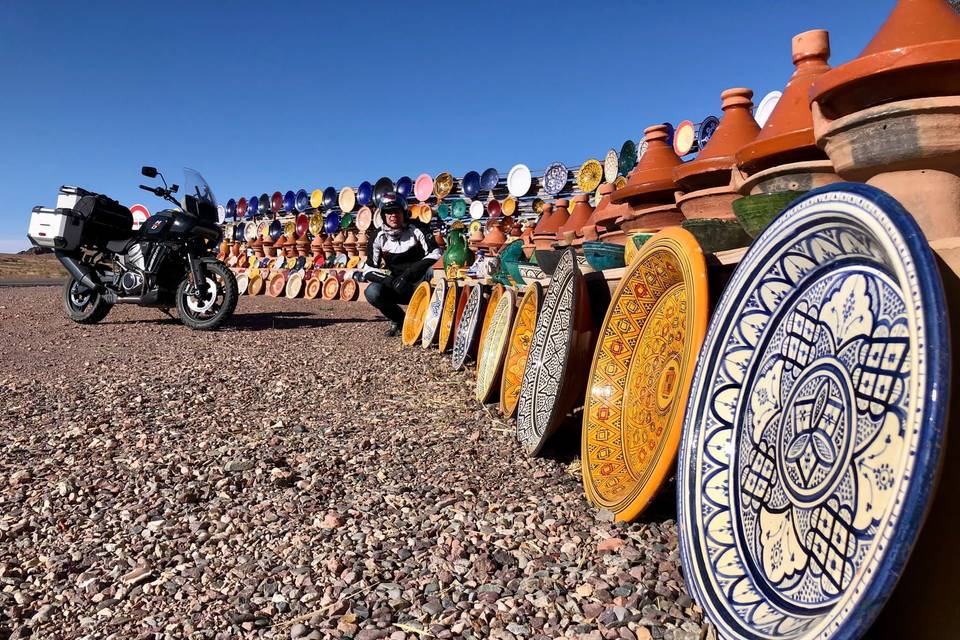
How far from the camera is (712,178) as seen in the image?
2.06 meters

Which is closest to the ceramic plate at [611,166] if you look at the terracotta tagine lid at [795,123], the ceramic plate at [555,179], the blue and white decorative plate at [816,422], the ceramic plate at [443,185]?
the ceramic plate at [555,179]

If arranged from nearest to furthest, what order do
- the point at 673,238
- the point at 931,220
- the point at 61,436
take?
1. the point at 931,220
2. the point at 673,238
3. the point at 61,436

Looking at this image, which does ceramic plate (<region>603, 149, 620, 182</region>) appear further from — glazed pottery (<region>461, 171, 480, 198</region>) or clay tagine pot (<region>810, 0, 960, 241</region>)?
clay tagine pot (<region>810, 0, 960, 241</region>)

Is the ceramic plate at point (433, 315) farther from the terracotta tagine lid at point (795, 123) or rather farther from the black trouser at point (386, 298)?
the terracotta tagine lid at point (795, 123)

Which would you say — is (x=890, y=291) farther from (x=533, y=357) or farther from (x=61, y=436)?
(x=61, y=436)

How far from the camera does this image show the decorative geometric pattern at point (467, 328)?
12.9 ft

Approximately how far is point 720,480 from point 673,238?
0.69 metres

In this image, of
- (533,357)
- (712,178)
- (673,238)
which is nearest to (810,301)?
(673,238)

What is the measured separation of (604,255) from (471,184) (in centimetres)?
941

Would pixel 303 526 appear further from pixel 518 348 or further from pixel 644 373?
pixel 518 348

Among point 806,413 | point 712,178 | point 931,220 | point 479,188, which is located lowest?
point 806,413

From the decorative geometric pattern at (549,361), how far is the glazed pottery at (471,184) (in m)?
9.15

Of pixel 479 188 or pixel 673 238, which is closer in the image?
pixel 673 238

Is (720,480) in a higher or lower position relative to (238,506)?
higher
